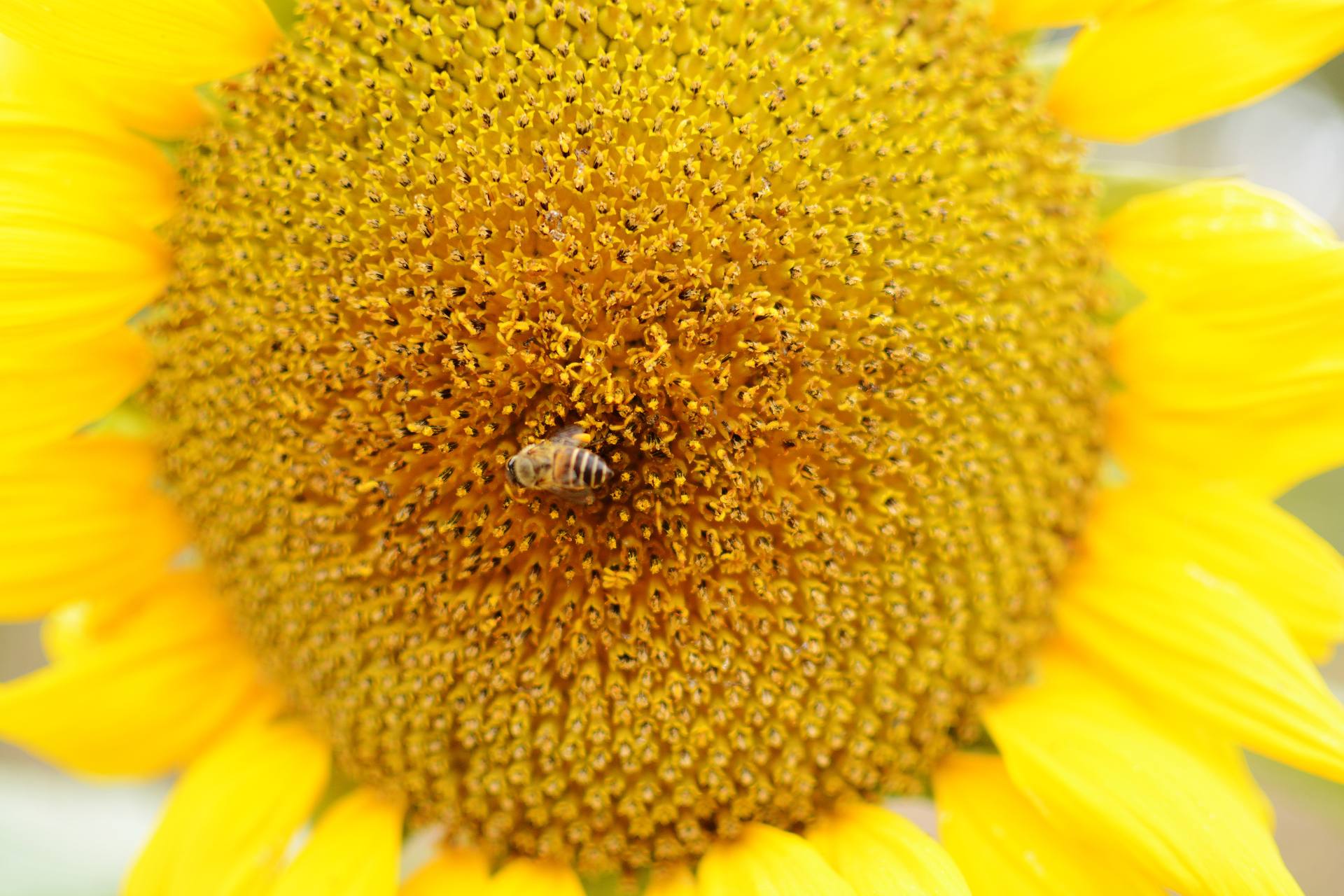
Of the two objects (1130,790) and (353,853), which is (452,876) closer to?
(353,853)

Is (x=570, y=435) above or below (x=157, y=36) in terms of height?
below

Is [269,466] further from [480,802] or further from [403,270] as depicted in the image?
[480,802]

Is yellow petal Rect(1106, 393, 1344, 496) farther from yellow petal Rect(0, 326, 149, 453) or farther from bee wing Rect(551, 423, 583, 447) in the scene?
yellow petal Rect(0, 326, 149, 453)

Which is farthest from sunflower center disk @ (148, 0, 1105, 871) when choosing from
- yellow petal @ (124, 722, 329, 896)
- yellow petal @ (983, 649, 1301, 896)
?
yellow petal @ (124, 722, 329, 896)

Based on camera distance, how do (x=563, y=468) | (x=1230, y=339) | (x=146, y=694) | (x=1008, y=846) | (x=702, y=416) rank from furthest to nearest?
(x=146, y=694), (x=1230, y=339), (x=1008, y=846), (x=702, y=416), (x=563, y=468)

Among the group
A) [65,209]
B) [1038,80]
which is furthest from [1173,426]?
[65,209]

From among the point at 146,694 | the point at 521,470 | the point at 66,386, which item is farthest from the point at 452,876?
the point at 66,386

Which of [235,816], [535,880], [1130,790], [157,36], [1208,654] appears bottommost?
[235,816]

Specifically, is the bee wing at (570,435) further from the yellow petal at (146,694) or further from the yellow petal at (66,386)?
the yellow petal at (146,694)
